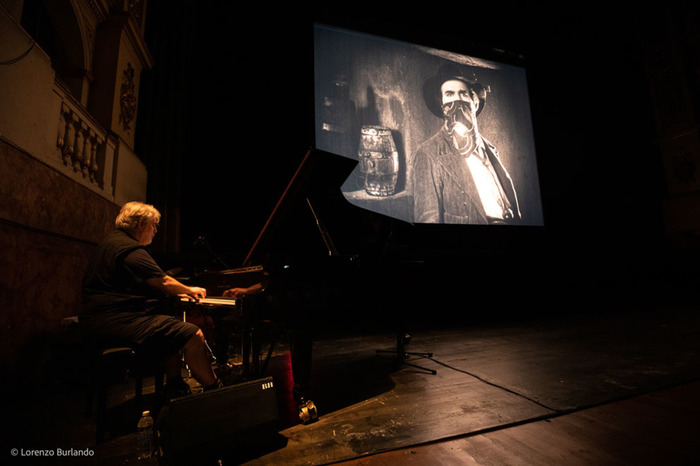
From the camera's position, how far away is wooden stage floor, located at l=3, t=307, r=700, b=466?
146cm

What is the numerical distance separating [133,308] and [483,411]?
2.12 meters

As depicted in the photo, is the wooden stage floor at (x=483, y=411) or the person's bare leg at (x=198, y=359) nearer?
the wooden stage floor at (x=483, y=411)

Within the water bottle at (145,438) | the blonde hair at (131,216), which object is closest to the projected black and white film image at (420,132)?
the blonde hair at (131,216)

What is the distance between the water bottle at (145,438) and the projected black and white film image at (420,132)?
3602mm

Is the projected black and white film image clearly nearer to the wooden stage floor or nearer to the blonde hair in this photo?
the wooden stage floor

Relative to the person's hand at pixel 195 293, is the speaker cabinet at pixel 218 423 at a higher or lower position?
lower

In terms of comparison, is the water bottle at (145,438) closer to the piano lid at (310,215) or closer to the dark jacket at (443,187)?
the piano lid at (310,215)

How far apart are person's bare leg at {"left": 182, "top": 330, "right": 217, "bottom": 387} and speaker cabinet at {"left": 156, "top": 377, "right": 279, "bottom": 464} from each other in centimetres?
34

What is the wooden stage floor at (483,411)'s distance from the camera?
4.77ft

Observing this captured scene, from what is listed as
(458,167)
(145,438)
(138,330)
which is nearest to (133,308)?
(138,330)

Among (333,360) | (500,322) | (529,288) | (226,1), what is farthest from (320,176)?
(529,288)

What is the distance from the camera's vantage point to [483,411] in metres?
1.88

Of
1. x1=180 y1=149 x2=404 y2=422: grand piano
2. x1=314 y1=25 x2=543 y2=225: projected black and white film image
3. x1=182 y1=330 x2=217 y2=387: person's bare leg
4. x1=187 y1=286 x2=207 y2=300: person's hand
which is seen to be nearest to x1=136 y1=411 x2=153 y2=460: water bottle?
x1=182 y1=330 x2=217 y2=387: person's bare leg

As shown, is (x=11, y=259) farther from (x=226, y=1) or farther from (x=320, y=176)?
(x=226, y=1)
